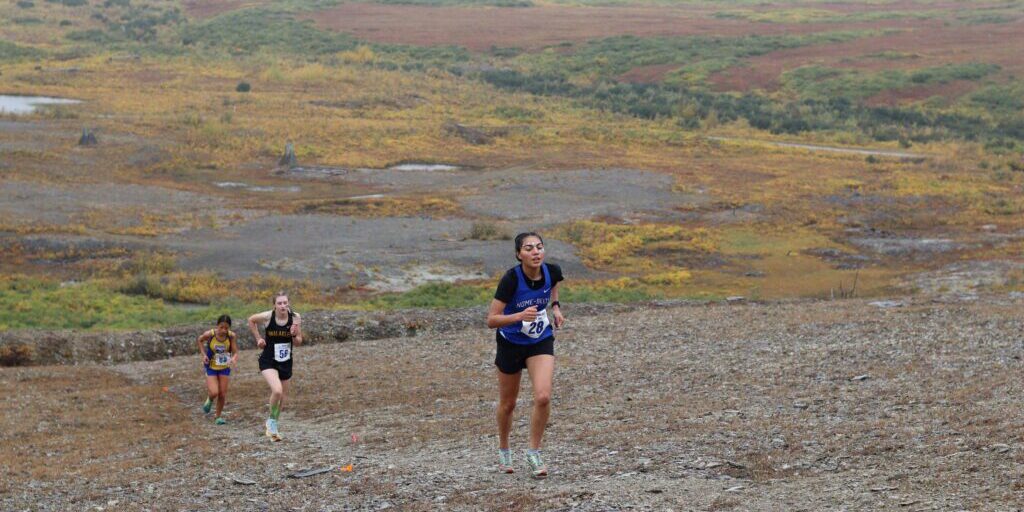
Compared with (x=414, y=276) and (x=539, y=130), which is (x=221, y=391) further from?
(x=539, y=130)

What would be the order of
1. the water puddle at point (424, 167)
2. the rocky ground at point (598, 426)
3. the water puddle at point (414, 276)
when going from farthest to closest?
the water puddle at point (424, 167) → the water puddle at point (414, 276) → the rocky ground at point (598, 426)

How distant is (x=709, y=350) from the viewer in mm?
19500

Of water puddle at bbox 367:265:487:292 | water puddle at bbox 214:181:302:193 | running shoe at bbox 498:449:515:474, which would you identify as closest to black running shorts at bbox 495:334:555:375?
running shoe at bbox 498:449:515:474

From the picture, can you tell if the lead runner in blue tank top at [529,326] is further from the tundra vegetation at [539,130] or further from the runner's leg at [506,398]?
the tundra vegetation at [539,130]

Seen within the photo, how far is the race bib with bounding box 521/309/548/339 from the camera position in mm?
10484

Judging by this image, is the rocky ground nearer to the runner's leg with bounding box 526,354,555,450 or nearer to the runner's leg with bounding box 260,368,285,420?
the runner's leg with bounding box 260,368,285,420

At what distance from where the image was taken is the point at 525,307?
10523mm

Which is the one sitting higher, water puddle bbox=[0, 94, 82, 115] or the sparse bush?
water puddle bbox=[0, 94, 82, 115]

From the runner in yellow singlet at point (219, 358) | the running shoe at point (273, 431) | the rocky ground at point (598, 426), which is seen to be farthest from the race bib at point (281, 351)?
the runner in yellow singlet at point (219, 358)

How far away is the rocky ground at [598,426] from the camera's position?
1046 cm

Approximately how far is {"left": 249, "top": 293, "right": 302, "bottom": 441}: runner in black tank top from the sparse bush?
23307 millimetres

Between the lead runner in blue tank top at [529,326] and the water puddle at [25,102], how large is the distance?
57786 millimetres

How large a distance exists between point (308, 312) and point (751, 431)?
1432 cm

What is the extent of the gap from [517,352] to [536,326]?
321mm
